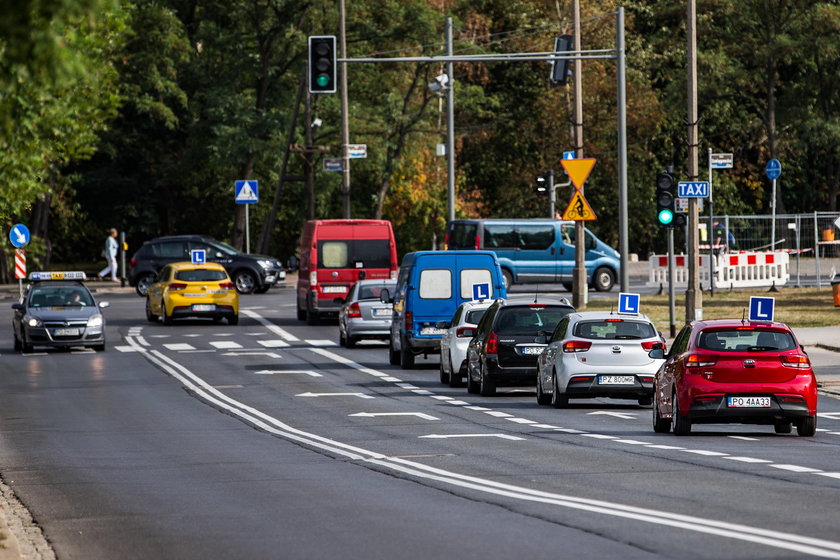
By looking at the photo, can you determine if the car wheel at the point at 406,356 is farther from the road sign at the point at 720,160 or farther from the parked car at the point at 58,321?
the road sign at the point at 720,160

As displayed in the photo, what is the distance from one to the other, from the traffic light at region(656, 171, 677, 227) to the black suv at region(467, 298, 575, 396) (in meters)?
6.93

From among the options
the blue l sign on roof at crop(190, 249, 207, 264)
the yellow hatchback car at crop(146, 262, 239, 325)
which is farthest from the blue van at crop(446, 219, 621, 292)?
the yellow hatchback car at crop(146, 262, 239, 325)

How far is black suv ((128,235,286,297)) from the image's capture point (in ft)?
192

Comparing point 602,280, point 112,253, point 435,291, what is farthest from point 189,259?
point 435,291

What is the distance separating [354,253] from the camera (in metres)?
44.8

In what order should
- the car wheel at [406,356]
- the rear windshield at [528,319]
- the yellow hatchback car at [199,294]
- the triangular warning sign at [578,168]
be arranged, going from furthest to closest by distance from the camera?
the yellow hatchback car at [199,294], the triangular warning sign at [578,168], the car wheel at [406,356], the rear windshield at [528,319]

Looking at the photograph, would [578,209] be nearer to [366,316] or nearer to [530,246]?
[366,316]

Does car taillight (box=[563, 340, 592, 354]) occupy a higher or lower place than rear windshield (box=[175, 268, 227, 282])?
lower

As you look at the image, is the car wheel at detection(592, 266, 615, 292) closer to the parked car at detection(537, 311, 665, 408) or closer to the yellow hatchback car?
the yellow hatchback car

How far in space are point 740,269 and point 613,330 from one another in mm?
28734

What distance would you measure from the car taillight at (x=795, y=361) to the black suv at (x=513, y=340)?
7093 mm

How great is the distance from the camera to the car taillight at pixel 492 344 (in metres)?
26.8

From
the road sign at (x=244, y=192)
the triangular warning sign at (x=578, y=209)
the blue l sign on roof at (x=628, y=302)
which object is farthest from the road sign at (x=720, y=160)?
the road sign at (x=244, y=192)

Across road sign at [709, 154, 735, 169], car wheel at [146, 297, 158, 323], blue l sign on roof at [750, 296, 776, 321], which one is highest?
road sign at [709, 154, 735, 169]
